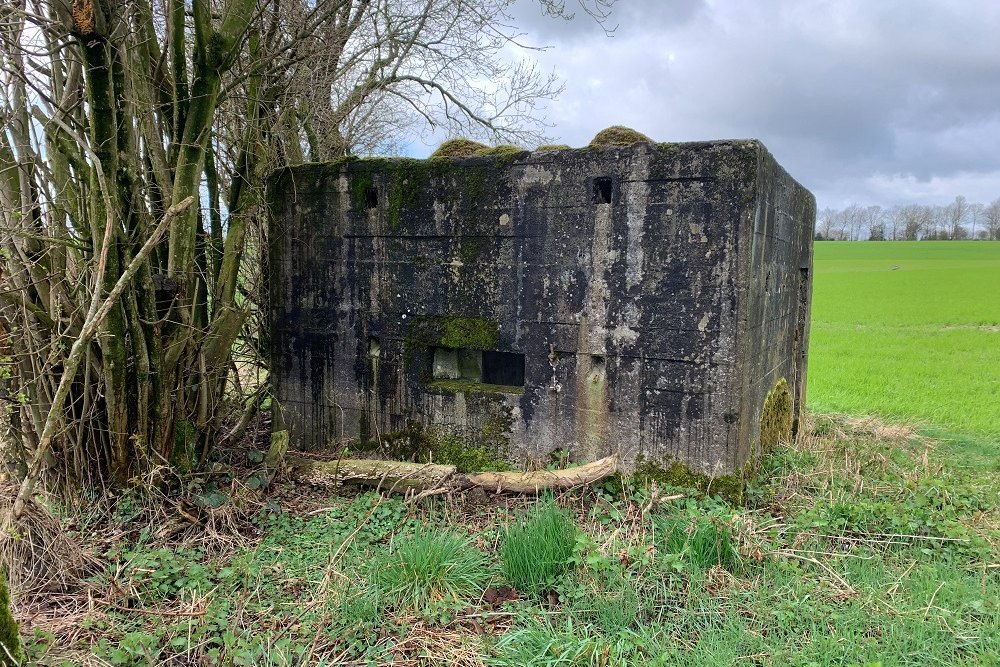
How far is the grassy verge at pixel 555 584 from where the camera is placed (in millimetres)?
2936

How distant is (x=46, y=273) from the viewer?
13.5ft

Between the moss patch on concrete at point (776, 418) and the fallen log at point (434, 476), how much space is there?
4.55 ft

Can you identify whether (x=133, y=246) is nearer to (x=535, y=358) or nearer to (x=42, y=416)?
(x=42, y=416)

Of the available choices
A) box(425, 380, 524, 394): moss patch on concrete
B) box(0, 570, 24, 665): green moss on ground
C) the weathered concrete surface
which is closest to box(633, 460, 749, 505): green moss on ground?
the weathered concrete surface

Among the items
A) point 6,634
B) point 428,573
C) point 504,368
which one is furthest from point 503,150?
point 6,634

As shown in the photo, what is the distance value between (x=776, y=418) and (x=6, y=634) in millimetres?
5193

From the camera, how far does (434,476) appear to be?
15.2 ft

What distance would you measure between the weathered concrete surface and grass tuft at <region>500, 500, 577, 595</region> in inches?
46.9

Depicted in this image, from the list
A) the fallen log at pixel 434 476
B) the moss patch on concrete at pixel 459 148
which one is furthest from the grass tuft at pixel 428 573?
the moss patch on concrete at pixel 459 148

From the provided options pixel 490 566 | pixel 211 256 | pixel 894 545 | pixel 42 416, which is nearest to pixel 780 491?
pixel 894 545

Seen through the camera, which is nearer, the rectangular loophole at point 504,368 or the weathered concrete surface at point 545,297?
the weathered concrete surface at point 545,297

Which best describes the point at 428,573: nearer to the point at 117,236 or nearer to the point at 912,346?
the point at 117,236

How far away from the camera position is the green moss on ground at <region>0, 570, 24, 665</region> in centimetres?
249

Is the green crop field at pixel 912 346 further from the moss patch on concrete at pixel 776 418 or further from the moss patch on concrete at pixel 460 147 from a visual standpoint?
the moss patch on concrete at pixel 460 147
